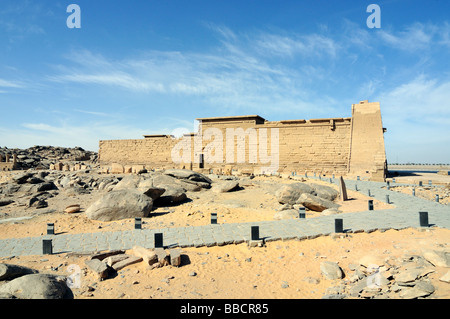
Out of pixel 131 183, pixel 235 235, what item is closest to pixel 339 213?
pixel 235 235

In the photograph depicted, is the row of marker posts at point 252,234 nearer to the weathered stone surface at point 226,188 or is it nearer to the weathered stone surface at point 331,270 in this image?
the weathered stone surface at point 331,270

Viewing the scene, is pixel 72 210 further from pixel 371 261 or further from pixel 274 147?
pixel 274 147

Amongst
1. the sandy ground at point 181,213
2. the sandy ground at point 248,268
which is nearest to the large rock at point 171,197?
the sandy ground at point 181,213

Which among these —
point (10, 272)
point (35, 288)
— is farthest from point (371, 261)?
point (10, 272)

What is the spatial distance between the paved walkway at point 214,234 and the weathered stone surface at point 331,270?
140 centimetres

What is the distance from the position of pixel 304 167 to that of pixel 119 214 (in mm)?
17190

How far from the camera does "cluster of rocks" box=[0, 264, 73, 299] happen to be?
4152mm

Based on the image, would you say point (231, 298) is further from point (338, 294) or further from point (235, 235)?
point (235, 235)

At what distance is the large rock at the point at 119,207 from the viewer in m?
9.83

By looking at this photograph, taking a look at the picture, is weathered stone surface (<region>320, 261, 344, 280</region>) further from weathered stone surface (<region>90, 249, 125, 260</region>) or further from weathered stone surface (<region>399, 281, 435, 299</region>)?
weathered stone surface (<region>90, 249, 125, 260</region>)

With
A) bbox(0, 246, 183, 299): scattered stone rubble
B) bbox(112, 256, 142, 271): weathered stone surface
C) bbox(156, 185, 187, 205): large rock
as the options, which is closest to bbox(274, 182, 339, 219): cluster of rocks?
bbox(156, 185, 187, 205): large rock

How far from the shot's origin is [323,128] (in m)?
22.8

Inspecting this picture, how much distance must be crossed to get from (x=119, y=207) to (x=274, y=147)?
55.4 feet
